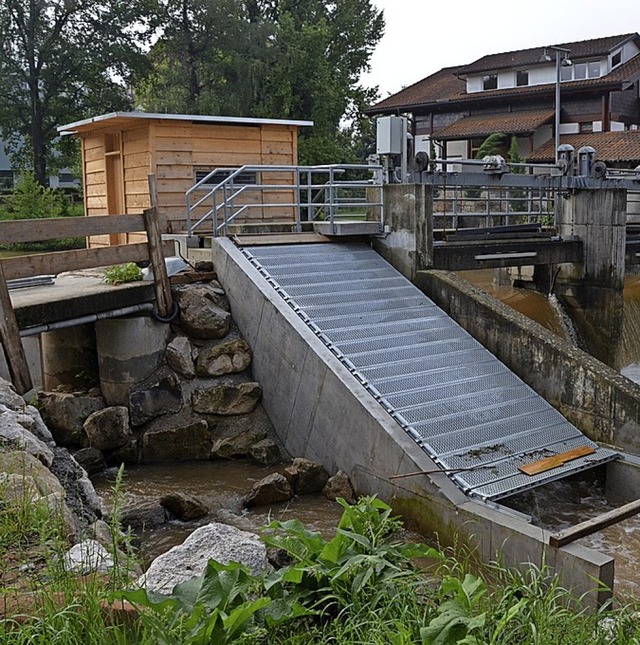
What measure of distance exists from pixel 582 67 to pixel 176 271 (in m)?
32.4

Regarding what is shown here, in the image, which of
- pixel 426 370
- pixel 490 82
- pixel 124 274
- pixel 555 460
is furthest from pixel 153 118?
pixel 490 82

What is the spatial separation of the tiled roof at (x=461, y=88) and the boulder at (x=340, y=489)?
103 ft

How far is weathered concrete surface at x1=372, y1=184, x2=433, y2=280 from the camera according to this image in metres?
13.1

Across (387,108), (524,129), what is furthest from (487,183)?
(387,108)

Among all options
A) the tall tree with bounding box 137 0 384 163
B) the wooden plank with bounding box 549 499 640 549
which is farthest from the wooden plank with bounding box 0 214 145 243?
the tall tree with bounding box 137 0 384 163

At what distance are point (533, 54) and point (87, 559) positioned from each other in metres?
40.9

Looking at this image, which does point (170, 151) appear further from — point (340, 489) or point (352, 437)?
point (340, 489)

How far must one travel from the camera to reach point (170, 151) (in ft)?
51.3

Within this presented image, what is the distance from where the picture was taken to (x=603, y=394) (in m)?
10.2

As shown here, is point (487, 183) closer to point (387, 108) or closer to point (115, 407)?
point (115, 407)

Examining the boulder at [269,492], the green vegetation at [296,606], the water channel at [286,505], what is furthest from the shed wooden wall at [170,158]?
the green vegetation at [296,606]

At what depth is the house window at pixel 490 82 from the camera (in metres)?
40.9

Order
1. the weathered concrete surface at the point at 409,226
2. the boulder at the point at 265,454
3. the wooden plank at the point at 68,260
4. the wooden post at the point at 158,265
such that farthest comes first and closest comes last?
1. the weathered concrete surface at the point at 409,226
2. the wooden post at the point at 158,265
3. the boulder at the point at 265,454
4. the wooden plank at the point at 68,260

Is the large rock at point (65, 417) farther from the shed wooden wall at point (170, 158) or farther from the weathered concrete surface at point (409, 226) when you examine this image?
the weathered concrete surface at point (409, 226)
